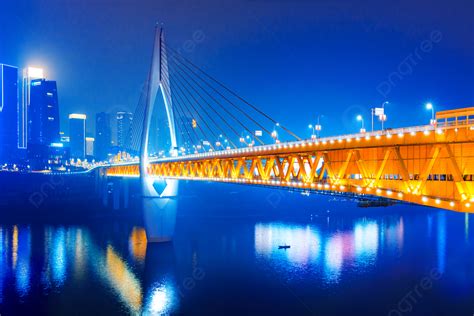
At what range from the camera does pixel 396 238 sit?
6100cm

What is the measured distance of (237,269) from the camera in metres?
42.7

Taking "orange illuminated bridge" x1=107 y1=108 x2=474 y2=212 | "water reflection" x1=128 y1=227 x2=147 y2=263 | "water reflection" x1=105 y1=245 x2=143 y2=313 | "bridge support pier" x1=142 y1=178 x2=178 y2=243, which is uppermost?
"orange illuminated bridge" x1=107 y1=108 x2=474 y2=212

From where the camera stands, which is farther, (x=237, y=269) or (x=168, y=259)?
(x=168, y=259)

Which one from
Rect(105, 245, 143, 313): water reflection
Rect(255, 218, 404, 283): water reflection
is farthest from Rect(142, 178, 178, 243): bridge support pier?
Rect(255, 218, 404, 283): water reflection

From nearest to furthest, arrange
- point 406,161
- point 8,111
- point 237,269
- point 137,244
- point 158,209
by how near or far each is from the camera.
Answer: point 406,161 → point 237,269 → point 158,209 → point 137,244 → point 8,111

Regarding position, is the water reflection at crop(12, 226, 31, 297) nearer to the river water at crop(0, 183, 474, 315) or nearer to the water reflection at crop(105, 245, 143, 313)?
the river water at crop(0, 183, 474, 315)

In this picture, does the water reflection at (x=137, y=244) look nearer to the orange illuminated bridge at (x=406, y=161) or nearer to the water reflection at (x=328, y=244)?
the water reflection at (x=328, y=244)

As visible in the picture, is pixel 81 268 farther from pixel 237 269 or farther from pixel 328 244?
pixel 328 244

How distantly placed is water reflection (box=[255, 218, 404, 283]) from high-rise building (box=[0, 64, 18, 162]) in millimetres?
136823

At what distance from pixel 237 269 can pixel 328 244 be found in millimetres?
17851

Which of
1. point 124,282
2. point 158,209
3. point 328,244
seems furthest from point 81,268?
point 328,244

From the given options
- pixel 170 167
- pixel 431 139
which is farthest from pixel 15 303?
pixel 431 139

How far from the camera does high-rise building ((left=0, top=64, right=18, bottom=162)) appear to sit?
17325cm

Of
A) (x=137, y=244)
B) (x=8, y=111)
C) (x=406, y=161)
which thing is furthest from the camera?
(x=8, y=111)
